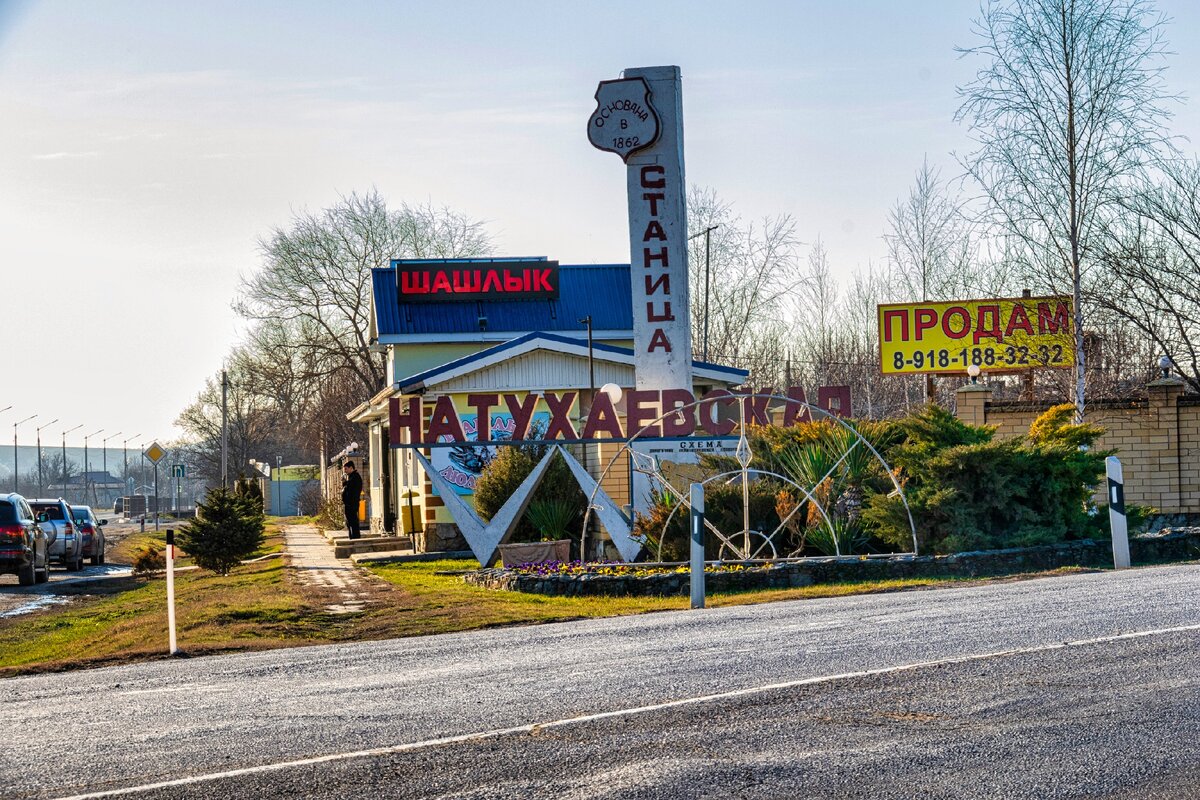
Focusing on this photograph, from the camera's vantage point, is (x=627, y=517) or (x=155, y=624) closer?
(x=155, y=624)

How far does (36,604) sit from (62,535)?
32.7ft

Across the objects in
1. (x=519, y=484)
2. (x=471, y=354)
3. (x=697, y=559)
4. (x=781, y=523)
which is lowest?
(x=697, y=559)

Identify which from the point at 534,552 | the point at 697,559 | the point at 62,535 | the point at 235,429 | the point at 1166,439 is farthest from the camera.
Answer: the point at 235,429

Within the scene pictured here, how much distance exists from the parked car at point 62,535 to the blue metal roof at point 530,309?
8.91m

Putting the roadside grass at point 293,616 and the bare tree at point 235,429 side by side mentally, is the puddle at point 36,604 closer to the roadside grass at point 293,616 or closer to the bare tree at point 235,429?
the roadside grass at point 293,616

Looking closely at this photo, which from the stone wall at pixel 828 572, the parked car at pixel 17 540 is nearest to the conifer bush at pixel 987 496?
the stone wall at pixel 828 572

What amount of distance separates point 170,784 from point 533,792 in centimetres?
173

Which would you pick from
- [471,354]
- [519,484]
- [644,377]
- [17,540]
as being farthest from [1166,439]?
[17,540]

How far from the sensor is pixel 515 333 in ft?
115

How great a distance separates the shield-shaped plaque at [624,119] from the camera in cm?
2303

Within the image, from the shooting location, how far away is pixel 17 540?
2641 centimetres

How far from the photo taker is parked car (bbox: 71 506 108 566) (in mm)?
35438

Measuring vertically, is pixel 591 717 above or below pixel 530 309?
below

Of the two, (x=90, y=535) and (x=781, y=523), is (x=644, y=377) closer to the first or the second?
(x=781, y=523)
